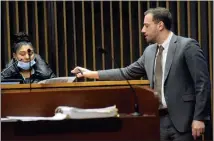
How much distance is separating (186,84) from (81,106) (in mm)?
743

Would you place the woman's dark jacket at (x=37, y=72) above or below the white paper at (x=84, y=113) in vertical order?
above

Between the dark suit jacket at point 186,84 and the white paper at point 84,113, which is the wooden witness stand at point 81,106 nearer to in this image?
the white paper at point 84,113

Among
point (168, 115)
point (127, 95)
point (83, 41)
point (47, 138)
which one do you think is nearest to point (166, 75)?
point (168, 115)

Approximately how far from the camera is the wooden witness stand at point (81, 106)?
228cm

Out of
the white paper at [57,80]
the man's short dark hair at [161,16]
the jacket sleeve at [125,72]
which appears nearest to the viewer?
the white paper at [57,80]

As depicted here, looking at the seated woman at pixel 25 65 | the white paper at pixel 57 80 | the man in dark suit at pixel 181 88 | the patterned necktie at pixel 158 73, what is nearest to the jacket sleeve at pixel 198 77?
the man in dark suit at pixel 181 88

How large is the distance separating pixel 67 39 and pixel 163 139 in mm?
2076

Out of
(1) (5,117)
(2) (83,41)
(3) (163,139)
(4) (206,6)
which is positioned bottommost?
(3) (163,139)

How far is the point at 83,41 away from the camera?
185 inches

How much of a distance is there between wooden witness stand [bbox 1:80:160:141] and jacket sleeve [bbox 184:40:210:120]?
12.7 inches

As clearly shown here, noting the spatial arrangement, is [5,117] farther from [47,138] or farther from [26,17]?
[26,17]

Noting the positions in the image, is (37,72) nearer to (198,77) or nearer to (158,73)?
(158,73)

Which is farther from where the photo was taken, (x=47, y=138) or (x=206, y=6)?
(x=206, y=6)

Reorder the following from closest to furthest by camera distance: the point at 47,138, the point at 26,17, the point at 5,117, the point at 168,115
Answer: the point at 47,138 < the point at 5,117 < the point at 168,115 < the point at 26,17
